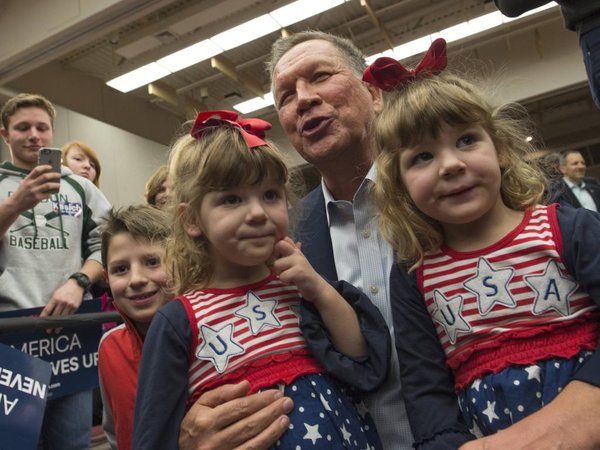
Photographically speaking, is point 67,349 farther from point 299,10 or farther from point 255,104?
point 255,104

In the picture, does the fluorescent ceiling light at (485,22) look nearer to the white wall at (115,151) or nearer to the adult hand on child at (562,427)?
the white wall at (115,151)

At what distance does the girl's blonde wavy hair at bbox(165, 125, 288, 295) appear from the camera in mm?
1206

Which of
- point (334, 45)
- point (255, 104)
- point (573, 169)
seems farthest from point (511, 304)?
point (255, 104)

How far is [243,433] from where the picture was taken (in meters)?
1.06

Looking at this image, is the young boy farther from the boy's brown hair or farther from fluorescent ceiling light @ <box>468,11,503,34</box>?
fluorescent ceiling light @ <box>468,11,503,34</box>

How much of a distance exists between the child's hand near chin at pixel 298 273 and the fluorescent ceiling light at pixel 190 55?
5.40 m

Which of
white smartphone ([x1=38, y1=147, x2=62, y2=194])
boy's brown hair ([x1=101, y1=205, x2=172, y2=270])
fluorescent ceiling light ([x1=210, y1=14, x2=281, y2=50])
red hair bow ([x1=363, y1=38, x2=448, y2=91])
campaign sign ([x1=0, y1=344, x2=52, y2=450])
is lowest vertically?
campaign sign ([x1=0, y1=344, x2=52, y2=450])

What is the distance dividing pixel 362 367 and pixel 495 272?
0.35m

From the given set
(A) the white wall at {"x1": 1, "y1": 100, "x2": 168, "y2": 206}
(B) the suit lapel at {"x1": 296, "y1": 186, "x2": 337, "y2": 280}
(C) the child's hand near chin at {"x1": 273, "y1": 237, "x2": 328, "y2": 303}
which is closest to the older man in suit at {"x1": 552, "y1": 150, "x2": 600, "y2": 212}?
(B) the suit lapel at {"x1": 296, "y1": 186, "x2": 337, "y2": 280}

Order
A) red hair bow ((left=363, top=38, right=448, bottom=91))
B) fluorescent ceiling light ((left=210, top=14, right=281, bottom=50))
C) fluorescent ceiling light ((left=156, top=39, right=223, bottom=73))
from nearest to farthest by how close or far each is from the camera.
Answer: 1. red hair bow ((left=363, top=38, right=448, bottom=91))
2. fluorescent ceiling light ((left=210, top=14, right=281, bottom=50))
3. fluorescent ceiling light ((left=156, top=39, right=223, bottom=73))

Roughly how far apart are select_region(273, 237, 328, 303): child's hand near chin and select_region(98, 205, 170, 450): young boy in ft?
1.94

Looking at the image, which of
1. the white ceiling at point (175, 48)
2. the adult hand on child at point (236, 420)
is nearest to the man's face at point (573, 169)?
the white ceiling at point (175, 48)

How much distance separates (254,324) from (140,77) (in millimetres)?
6316

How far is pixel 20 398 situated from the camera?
5.48 feet
